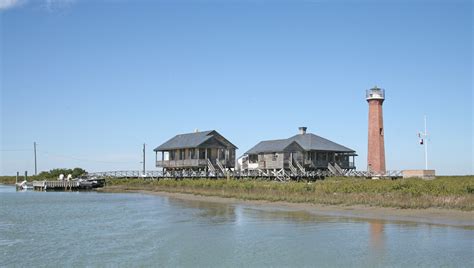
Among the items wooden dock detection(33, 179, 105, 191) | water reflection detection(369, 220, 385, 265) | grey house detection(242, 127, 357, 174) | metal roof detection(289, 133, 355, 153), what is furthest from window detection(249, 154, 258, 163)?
water reflection detection(369, 220, 385, 265)

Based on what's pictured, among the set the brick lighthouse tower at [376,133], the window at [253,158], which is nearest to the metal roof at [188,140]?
the window at [253,158]

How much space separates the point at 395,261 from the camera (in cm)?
1734

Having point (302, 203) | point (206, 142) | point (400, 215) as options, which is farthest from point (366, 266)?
point (206, 142)

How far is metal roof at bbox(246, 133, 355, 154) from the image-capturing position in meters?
Result: 62.6

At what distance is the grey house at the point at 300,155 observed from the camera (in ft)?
201

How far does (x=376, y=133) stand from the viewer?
202 ft

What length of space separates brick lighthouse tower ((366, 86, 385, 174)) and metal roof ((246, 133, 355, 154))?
4294 mm

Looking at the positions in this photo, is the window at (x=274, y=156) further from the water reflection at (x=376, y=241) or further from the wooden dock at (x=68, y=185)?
the water reflection at (x=376, y=241)

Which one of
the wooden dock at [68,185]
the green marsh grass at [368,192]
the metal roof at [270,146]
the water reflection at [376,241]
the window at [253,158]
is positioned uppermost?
the metal roof at [270,146]

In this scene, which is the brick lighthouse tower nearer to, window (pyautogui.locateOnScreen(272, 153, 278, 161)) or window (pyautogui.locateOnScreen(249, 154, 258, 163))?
window (pyautogui.locateOnScreen(272, 153, 278, 161))

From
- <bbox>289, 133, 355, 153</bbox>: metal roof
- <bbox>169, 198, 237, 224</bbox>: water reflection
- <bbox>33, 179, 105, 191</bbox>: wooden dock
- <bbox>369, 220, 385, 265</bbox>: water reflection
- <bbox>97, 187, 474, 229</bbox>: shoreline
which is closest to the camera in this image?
<bbox>369, 220, 385, 265</bbox>: water reflection

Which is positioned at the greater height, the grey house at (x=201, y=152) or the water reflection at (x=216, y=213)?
the grey house at (x=201, y=152)

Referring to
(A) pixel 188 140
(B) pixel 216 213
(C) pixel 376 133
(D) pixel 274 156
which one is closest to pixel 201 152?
(A) pixel 188 140

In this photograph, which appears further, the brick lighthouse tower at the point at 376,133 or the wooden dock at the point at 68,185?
the wooden dock at the point at 68,185
